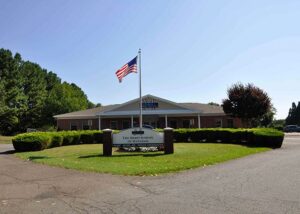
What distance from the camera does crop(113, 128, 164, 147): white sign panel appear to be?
749 inches

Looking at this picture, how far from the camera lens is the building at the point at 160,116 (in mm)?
44906

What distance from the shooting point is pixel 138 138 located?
62.8 feet

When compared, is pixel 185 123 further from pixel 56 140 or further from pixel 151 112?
pixel 56 140

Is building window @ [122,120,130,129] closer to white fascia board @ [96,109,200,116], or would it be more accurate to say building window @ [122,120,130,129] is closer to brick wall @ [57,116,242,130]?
brick wall @ [57,116,242,130]

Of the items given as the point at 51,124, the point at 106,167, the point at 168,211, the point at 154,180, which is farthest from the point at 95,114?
the point at 168,211

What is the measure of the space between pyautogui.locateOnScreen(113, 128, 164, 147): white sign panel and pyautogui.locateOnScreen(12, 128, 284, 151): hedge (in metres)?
5.85

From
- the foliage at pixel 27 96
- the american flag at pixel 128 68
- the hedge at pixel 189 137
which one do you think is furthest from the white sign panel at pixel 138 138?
the foliage at pixel 27 96

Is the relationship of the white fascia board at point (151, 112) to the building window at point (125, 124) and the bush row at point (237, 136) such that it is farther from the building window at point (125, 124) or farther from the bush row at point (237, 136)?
the bush row at point (237, 136)

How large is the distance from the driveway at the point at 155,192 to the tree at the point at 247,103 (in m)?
33.3

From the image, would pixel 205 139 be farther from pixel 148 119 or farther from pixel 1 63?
pixel 1 63

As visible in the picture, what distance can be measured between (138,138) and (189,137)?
36.0ft

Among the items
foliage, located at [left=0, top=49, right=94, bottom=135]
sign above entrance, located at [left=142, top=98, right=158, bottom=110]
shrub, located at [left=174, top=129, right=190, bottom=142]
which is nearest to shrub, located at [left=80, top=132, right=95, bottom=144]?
shrub, located at [left=174, top=129, right=190, bottom=142]

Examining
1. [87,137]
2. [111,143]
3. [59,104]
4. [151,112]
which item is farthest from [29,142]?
[59,104]

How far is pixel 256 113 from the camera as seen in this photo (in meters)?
45.0
